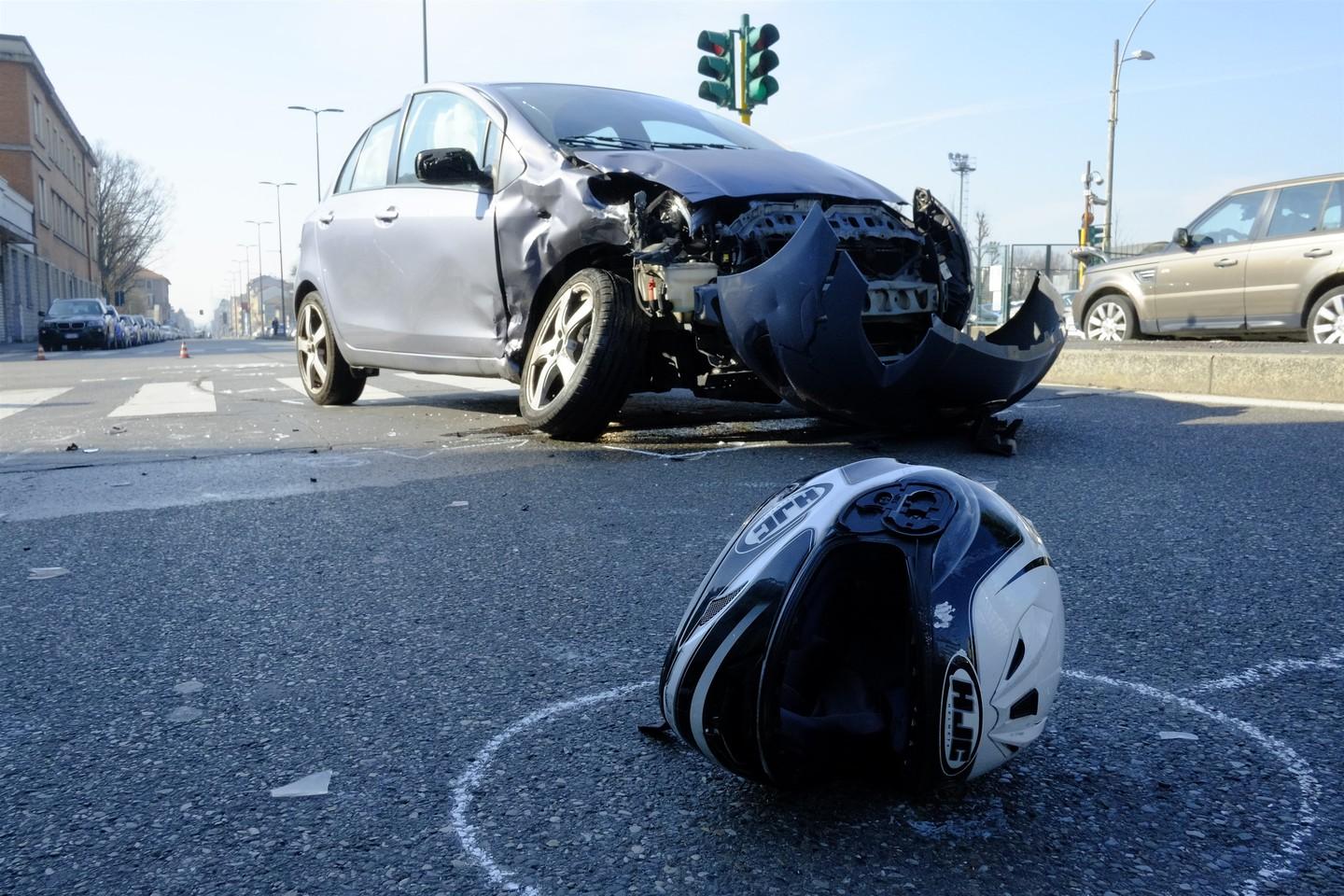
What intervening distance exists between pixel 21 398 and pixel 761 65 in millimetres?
7534

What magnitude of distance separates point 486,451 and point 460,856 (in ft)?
13.7

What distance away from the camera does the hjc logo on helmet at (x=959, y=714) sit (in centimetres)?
174

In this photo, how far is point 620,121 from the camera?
6.36m

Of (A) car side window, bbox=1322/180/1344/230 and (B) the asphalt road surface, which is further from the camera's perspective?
(A) car side window, bbox=1322/180/1344/230

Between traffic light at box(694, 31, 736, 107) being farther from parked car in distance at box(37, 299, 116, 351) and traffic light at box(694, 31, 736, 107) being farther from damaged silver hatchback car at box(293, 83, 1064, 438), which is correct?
parked car in distance at box(37, 299, 116, 351)

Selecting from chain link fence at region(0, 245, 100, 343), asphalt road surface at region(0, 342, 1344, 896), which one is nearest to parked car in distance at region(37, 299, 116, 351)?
chain link fence at region(0, 245, 100, 343)

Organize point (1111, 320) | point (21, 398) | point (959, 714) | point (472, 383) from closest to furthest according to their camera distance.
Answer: point (959, 714), point (21, 398), point (472, 383), point (1111, 320)

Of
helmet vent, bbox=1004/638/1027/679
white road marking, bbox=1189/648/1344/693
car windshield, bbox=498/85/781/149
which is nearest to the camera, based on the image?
helmet vent, bbox=1004/638/1027/679

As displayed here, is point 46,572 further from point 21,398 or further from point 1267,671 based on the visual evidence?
point 21,398

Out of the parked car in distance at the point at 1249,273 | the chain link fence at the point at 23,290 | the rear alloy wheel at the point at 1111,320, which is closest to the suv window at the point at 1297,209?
the parked car in distance at the point at 1249,273

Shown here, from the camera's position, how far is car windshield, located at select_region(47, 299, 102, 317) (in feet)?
110

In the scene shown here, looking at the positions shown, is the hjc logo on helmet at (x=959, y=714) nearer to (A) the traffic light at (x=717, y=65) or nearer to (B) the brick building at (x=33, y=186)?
(A) the traffic light at (x=717, y=65)

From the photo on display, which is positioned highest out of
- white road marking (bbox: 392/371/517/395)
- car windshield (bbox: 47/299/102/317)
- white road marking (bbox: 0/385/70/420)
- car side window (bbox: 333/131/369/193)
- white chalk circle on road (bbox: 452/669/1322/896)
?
car side window (bbox: 333/131/369/193)

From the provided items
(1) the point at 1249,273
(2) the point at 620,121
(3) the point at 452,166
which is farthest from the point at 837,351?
(1) the point at 1249,273
